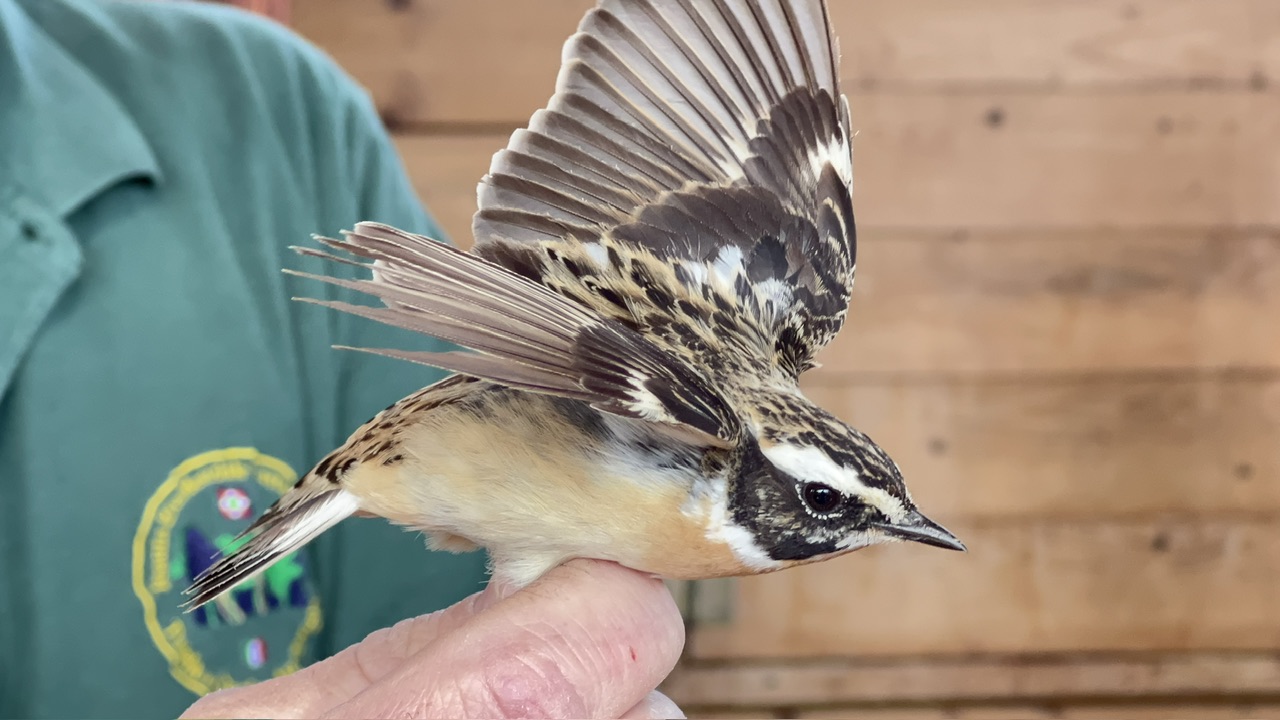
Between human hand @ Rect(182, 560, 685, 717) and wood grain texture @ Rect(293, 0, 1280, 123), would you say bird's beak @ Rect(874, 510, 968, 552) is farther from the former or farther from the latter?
wood grain texture @ Rect(293, 0, 1280, 123)

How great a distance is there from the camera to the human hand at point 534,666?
541mm

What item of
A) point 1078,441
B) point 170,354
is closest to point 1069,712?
point 1078,441

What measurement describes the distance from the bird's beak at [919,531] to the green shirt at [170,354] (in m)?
0.57

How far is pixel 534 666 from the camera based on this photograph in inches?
21.9

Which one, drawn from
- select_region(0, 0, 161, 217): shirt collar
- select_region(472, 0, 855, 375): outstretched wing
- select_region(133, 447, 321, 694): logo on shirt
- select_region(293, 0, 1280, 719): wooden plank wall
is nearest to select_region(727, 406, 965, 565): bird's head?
select_region(472, 0, 855, 375): outstretched wing

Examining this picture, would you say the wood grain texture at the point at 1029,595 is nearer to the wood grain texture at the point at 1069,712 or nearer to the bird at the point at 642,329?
the wood grain texture at the point at 1069,712

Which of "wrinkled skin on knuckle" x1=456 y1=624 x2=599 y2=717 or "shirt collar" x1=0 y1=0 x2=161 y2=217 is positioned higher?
"shirt collar" x1=0 y1=0 x2=161 y2=217

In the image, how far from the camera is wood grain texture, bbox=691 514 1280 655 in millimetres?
1590

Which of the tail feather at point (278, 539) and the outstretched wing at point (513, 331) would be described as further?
the tail feather at point (278, 539)

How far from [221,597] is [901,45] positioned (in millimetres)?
1175

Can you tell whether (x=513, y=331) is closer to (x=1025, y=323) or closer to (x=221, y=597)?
(x=221, y=597)

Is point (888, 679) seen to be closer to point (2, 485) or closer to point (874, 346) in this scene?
point (874, 346)

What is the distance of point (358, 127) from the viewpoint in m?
1.04

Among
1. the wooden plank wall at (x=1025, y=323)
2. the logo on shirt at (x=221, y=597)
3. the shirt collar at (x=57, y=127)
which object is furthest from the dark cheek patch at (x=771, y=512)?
the wooden plank wall at (x=1025, y=323)
